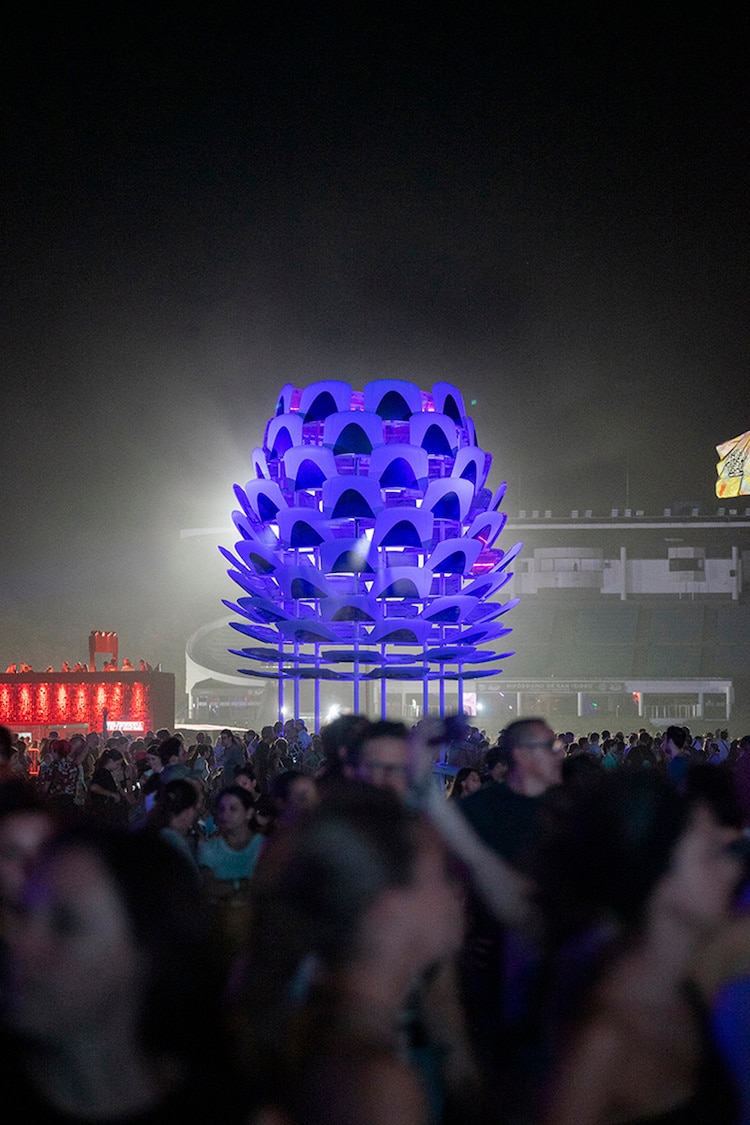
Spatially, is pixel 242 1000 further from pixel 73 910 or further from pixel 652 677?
pixel 652 677

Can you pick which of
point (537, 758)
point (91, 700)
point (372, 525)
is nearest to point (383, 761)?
point (537, 758)

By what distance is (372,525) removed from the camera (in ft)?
80.2

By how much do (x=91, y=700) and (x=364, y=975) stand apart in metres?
31.8

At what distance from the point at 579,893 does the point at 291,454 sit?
2150cm

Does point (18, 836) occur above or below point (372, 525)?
below

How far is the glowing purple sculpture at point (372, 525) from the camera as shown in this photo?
23.5 metres

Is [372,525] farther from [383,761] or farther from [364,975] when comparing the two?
[364,975]

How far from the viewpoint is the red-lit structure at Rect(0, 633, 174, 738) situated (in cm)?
3266

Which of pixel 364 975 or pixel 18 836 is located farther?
pixel 18 836

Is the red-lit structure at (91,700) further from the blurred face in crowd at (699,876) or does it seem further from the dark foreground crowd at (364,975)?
the blurred face in crowd at (699,876)

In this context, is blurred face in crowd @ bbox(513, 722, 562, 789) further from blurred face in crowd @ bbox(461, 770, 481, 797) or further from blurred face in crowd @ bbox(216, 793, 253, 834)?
blurred face in crowd @ bbox(461, 770, 481, 797)

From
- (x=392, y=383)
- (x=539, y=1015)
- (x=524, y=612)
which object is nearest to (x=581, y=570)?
(x=524, y=612)

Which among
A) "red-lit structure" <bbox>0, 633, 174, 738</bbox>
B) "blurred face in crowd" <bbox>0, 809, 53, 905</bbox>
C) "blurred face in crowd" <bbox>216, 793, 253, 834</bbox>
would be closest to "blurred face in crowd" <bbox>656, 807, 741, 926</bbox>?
"blurred face in crowd" <bbox>0, 809, 53, 905</bbox>

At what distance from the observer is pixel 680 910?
2357 millimetres
